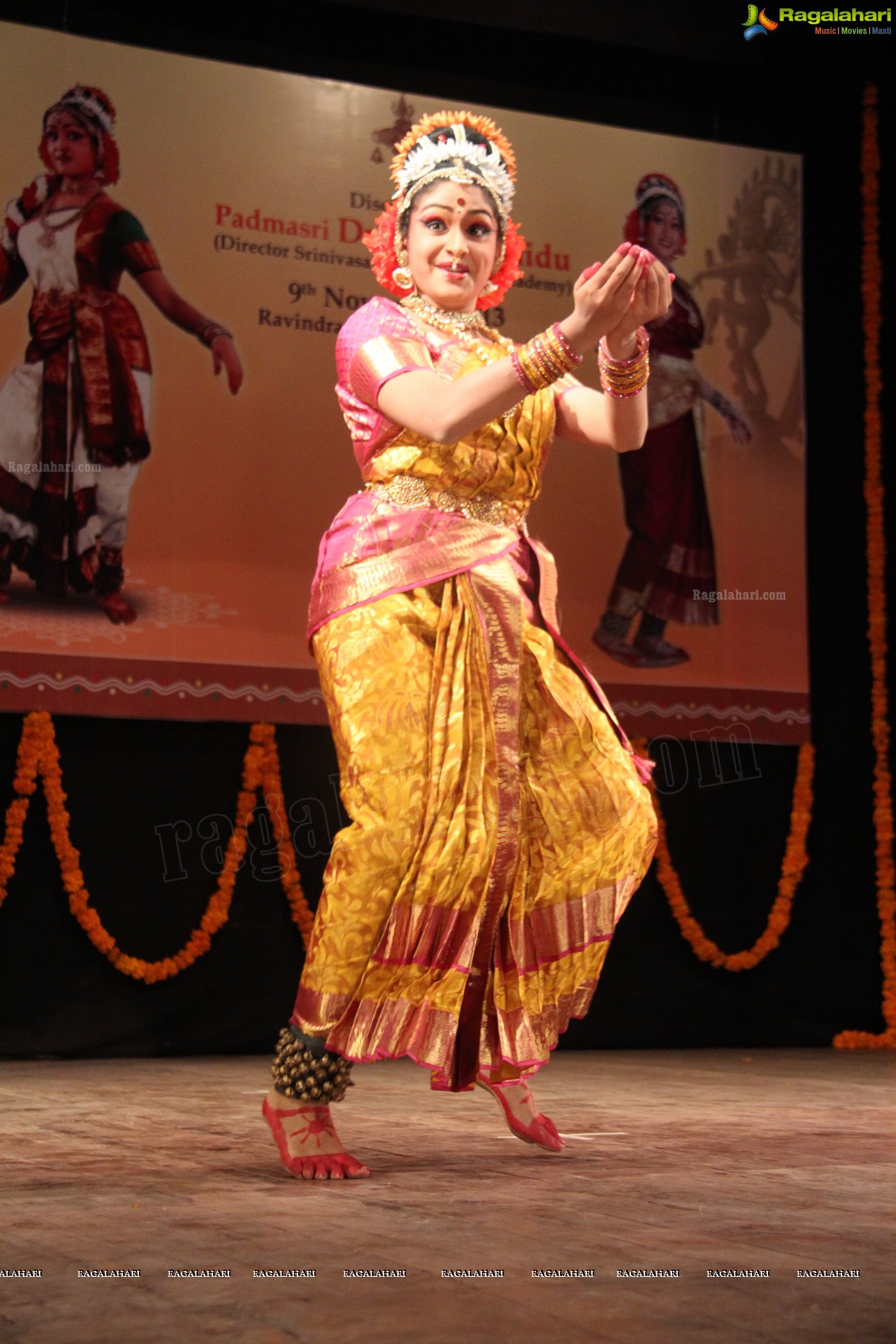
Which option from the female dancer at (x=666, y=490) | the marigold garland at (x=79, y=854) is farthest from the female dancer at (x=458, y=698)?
the female dancer at (x=666, y=490)

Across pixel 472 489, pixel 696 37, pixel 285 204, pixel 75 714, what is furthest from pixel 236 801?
pixel 696 37

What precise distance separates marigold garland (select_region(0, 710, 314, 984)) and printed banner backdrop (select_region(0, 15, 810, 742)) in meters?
0.12

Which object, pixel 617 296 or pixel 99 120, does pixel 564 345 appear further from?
pixel 99 120

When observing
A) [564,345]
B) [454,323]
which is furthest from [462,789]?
[454,323]

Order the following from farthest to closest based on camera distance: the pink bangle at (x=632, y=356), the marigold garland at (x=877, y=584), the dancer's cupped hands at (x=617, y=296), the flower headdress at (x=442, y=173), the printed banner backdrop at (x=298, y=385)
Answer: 1. the marigold garland at (x=877, y=584)
2. the printed banner backdrop at (x=298, y=385)
3. the flower headdress at (x=442, y=173)
4. the pink bangle at (x=632, y=356)
5. the dancer's cupped hands at (x=617, y=296)

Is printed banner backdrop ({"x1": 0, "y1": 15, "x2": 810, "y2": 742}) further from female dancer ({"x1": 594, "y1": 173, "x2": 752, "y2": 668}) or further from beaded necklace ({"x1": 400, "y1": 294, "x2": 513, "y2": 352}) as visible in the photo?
beaded necklace ({"x1": 400, "y1": 294, "x2": 513, "y2": 352})

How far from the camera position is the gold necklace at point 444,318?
2.57m

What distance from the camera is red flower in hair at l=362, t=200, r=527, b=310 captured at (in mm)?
2666

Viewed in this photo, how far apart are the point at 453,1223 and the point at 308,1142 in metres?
0.45

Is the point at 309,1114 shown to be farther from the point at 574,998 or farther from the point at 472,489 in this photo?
the point at 472,489

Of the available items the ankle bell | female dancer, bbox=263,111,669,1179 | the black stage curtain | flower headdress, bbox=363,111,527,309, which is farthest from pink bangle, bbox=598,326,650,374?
the black stage curtain

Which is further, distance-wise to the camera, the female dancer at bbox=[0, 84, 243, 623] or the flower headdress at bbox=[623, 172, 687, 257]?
the flower headdress at bbox=[623, 172, 687, 257]

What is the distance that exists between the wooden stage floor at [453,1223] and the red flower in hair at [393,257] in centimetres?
148

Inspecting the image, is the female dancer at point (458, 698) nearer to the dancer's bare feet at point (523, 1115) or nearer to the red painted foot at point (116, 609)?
the dancer's bare feet at point (523, 1115)
